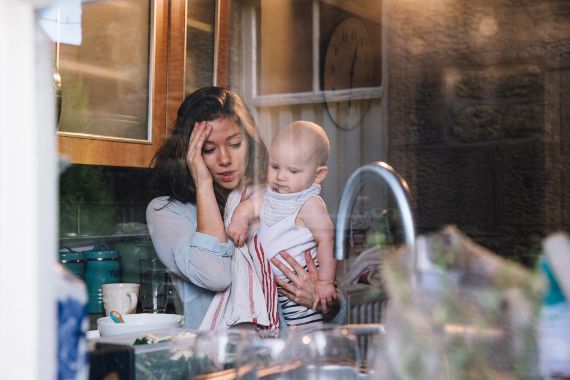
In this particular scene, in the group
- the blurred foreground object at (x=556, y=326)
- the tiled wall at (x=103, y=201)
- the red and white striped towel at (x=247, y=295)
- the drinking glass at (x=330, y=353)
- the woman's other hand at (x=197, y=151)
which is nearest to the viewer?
the drinking glass at (x=330, y=353)

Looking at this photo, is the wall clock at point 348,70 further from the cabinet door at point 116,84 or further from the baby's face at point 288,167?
the cabinet door at point 116,84

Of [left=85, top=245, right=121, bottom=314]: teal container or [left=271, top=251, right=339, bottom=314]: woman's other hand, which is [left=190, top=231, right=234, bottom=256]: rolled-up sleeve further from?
[left=85, top=245, right=121, bottom=314]: teal container

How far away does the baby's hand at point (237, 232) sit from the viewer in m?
2.06

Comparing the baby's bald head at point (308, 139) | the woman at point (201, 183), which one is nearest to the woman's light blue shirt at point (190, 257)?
the woman at point (201, 183)

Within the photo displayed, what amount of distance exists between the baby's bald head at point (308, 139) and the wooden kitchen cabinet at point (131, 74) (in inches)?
11.5

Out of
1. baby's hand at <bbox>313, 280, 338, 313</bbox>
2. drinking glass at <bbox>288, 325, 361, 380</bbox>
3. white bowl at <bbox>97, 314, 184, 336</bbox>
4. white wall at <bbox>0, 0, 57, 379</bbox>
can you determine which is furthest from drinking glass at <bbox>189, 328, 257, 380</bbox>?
baby's hand at <bbox>313, 280, 338, 313</bbox>

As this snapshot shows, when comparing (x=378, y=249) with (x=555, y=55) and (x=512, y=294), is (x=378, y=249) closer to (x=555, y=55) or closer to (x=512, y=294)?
(x=555, y=55)

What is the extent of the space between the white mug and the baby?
33cm

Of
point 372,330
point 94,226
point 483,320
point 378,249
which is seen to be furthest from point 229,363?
point 94,226

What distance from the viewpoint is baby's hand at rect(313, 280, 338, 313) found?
1880 mm

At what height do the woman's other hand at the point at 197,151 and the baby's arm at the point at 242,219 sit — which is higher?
the woman's other hand at the point at 197,151

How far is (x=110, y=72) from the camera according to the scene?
7.06 feet

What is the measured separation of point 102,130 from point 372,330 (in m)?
1.27

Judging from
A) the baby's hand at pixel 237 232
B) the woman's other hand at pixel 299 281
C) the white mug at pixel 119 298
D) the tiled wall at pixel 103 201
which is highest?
the tiled wall at pixel 103 201
